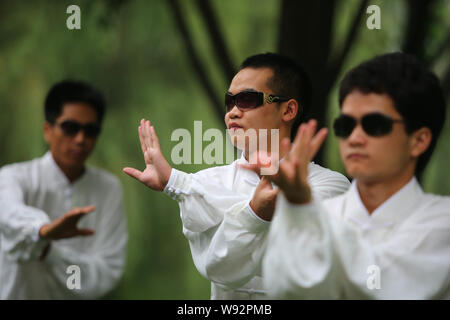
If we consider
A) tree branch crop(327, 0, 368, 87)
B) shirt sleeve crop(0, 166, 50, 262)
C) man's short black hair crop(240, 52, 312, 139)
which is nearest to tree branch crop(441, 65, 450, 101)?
Result: tree branch crop(327, 0, 368, 87)

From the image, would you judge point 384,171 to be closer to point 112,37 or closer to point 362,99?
point 362,99

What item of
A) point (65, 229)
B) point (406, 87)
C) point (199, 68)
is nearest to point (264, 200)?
point (406, 87)

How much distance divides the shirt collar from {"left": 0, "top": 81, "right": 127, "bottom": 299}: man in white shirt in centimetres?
223

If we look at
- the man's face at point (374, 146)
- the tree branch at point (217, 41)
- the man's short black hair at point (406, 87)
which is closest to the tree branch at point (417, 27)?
the tree branch at point (217, 41)

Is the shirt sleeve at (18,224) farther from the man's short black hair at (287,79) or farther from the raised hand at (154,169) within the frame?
the man's short black hair at (287,79)

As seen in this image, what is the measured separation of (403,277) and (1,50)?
529 centimetres

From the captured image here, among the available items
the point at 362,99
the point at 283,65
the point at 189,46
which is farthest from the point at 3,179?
the point at 362,99

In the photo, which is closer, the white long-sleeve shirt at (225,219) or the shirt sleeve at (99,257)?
the white long-sleeve shirt at (225,219)

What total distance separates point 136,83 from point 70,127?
2.48 m

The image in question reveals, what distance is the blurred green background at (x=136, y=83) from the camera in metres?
6.07

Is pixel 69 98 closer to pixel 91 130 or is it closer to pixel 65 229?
pixel 91 130

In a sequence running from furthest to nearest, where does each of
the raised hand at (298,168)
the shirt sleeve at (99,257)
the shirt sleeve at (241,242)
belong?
the shirt sleeve at (99,257) → the shirt sleeve at (241,242) → the raised hand at (298,168)

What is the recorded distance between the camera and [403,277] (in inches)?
72.4

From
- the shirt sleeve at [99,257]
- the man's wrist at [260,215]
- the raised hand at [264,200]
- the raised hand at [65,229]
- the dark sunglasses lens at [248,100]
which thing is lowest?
the shirt sleeve at [99,257]
